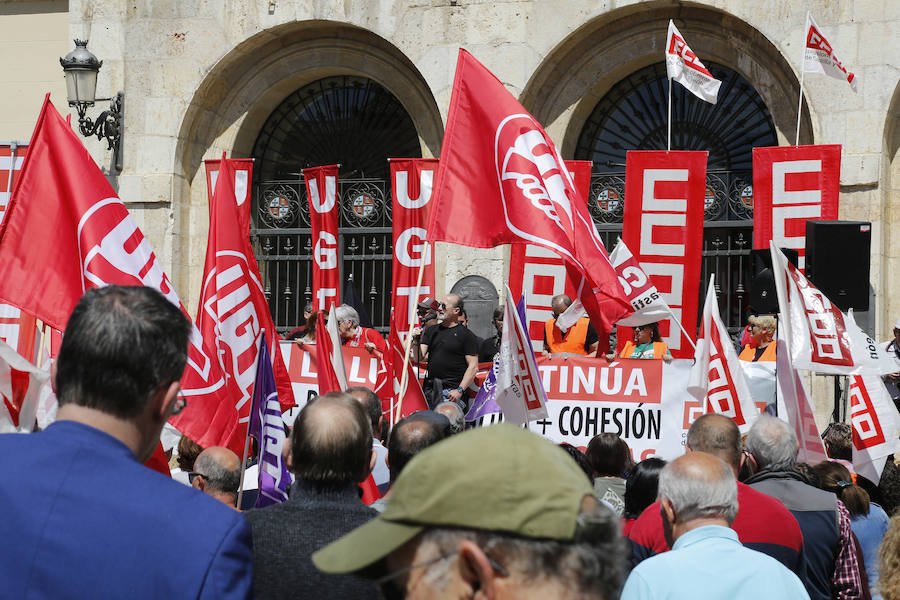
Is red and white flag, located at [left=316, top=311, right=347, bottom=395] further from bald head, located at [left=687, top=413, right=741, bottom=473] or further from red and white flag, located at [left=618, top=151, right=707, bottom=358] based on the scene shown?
red and white flag, located at [left=618, top=151, right=707, bottom=358]

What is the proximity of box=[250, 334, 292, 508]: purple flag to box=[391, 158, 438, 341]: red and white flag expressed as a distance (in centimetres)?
575

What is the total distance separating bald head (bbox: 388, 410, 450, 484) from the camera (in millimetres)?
4270

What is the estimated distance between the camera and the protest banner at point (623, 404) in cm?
834

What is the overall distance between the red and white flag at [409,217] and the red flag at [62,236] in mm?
5459

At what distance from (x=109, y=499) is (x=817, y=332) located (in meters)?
5.83

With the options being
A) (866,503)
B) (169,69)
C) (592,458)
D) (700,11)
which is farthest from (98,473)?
(169,69)

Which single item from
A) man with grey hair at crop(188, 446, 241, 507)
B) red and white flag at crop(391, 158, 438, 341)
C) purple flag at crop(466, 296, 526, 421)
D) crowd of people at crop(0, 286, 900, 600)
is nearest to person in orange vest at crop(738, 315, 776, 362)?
purple flag at crop(466, 296, 526, 421)

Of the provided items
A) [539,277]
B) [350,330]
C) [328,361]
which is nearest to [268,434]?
[328,361]

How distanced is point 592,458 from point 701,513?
6.47ft

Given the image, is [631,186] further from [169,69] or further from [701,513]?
[701,513]

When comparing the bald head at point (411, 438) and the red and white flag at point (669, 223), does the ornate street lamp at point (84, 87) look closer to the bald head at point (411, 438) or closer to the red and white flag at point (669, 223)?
the red and white flag at point (669, 223)

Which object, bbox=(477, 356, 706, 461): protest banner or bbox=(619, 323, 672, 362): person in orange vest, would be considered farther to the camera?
bbox=(619, 323, 672, 362): person in orange vest

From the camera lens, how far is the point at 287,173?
1416 cm

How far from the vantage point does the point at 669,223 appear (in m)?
10.4
